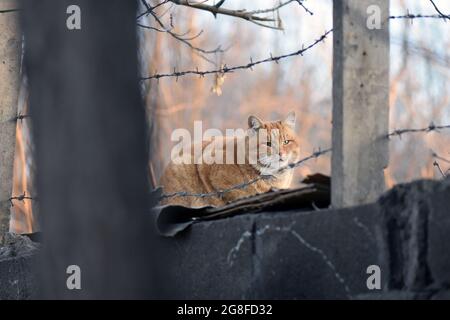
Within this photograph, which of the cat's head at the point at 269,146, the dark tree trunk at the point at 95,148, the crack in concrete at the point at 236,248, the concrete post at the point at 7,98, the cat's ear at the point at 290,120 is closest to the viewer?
the dark tree trunk at the point at 95,148

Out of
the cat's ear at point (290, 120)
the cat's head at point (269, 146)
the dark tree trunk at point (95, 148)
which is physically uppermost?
the cat's ear at point (290, 120)

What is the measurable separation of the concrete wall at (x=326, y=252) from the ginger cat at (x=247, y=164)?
361 centimetres

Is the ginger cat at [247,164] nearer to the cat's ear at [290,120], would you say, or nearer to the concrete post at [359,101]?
the cat's ear at [290,120]

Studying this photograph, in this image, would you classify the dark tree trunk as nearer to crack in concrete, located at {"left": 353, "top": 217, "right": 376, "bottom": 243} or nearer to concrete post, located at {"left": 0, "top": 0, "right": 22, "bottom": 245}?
crack in concrete, located at {"left": 353, "top": 217, "right": 376, "bottom": 243}

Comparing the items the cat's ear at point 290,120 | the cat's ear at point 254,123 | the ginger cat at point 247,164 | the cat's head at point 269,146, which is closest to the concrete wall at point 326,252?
the ginger cat at point 247,164

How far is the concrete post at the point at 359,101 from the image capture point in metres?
3.07

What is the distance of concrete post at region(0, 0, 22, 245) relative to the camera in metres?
4.78

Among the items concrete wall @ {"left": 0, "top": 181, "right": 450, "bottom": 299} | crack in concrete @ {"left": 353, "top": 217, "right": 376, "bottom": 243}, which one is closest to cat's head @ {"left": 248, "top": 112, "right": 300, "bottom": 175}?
concrete wall @ {"left": 0, "top": 181, "right": 450, "bottom": 299}

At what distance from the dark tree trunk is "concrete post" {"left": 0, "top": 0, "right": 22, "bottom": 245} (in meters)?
2.48

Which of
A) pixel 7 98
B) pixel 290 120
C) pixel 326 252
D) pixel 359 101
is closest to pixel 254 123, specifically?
pixel 290 120

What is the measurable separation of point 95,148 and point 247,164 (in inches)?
221

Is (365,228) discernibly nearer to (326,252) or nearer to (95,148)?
(326,252)

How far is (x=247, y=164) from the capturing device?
25.8 ft
